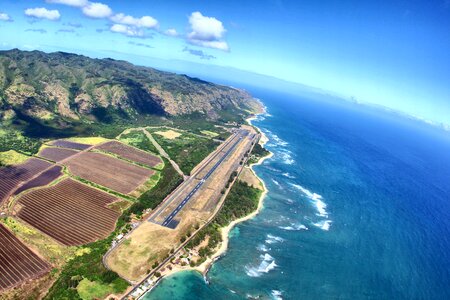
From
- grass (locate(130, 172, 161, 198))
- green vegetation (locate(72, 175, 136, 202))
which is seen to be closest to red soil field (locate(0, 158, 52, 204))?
green vegetation (locate(72, 175, 136, 202))

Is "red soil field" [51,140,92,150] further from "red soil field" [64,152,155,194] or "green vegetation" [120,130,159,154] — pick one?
"green vegetation" [120,130,159,154]

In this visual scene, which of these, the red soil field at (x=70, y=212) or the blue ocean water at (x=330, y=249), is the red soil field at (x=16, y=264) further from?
the blue ocean water at (x=330, y=249)

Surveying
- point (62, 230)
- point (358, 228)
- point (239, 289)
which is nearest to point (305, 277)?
point (239, 289)

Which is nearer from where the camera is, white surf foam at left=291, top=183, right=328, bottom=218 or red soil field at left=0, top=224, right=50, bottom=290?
red soil field at left=0, top=224, right=50, bottom=290

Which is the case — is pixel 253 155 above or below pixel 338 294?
above

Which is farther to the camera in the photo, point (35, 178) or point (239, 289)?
point (35, 178)

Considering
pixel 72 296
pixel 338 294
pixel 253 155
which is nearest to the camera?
pixel 72 296

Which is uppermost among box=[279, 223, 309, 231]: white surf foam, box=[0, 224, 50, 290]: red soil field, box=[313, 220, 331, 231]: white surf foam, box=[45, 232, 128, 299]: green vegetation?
box=[313, 220, 331, 231]: white surf foam

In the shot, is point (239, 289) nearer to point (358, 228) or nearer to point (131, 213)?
point (131, 213)
